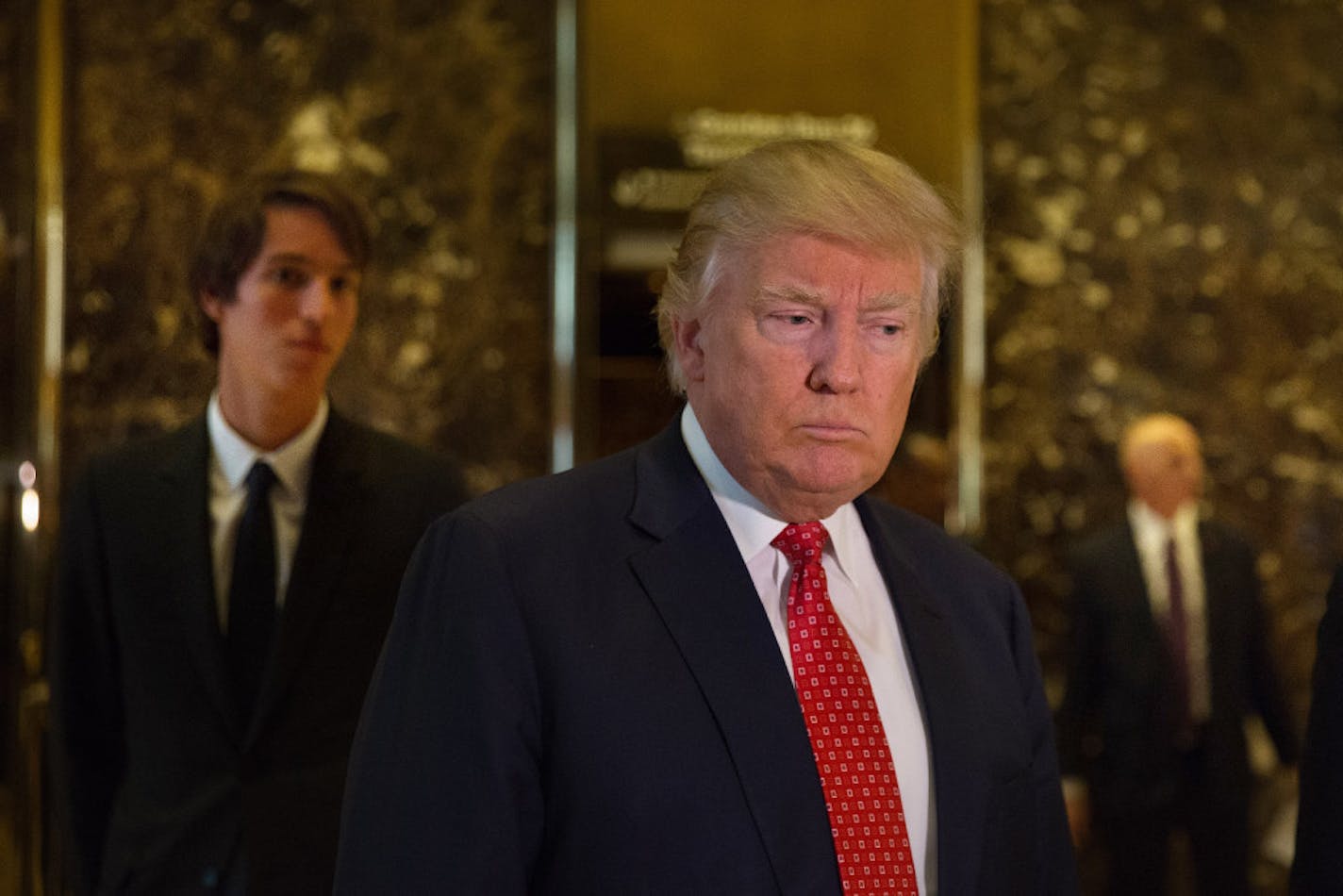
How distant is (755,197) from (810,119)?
300cm

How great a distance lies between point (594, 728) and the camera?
154 centimetres

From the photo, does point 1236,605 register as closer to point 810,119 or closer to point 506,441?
point 810,119

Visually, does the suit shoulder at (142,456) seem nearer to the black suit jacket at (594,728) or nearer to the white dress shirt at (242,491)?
the white dress shirt at (242,491)

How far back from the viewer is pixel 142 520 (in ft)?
7.64

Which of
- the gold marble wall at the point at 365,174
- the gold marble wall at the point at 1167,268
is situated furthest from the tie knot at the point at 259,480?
the gold marble wall at the point at 1167,268

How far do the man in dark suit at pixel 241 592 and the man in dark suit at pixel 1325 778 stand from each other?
4.17 feet

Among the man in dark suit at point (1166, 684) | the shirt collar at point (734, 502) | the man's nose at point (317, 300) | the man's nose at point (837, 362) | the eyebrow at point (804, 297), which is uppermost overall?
the man's nose at point (317, 300)

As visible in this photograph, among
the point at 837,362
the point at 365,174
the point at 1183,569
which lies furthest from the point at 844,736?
the point at 1183,569

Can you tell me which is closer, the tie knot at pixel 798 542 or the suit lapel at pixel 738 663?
→ the suit lapel at pixel 738 663

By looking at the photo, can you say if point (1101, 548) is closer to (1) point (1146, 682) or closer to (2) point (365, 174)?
(1) point (1146, 682)

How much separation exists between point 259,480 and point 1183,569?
10.8 ft

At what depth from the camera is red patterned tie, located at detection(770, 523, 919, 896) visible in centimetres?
159

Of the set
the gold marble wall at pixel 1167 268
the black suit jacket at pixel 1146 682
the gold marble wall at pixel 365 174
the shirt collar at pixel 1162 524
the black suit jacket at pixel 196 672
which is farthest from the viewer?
the gold marble wall at pixel 1167 268

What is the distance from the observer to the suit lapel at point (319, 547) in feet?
7.40
